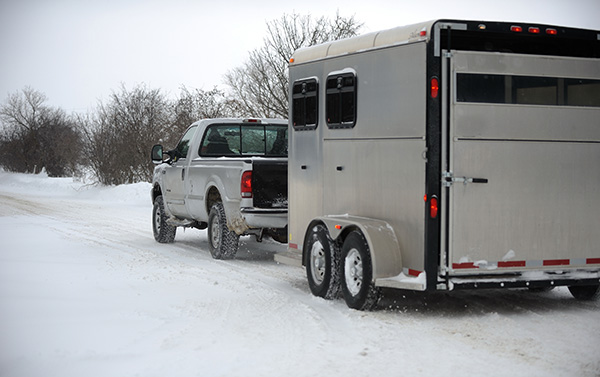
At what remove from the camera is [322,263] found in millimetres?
9008

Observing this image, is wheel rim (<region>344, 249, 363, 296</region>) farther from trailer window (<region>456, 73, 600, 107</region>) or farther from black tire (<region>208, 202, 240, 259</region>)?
black tire (<region>208, 202, 240, 259</region>)

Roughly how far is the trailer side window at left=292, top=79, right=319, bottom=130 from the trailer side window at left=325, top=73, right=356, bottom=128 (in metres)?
0.29

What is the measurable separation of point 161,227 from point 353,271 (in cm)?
732

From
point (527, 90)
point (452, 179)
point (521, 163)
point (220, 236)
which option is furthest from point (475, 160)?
point (220, 236)

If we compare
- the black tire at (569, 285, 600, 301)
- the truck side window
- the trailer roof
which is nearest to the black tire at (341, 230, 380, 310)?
the trailer roof

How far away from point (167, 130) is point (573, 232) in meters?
22.7

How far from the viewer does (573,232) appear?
8008 millimetres

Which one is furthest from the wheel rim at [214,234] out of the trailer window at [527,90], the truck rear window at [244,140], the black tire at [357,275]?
the trailer window at [527,90]

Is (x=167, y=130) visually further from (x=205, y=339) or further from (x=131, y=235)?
(x=205, y=339)

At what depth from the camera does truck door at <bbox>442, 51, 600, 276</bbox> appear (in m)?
7.60

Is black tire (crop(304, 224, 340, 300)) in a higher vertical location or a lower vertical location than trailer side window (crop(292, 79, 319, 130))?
lower

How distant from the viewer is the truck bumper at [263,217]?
11.6 metres

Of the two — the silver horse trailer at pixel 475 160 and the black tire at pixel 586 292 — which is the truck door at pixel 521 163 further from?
the black tire at pixel 586 292

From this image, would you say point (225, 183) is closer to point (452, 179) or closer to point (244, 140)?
point (244, 140)
